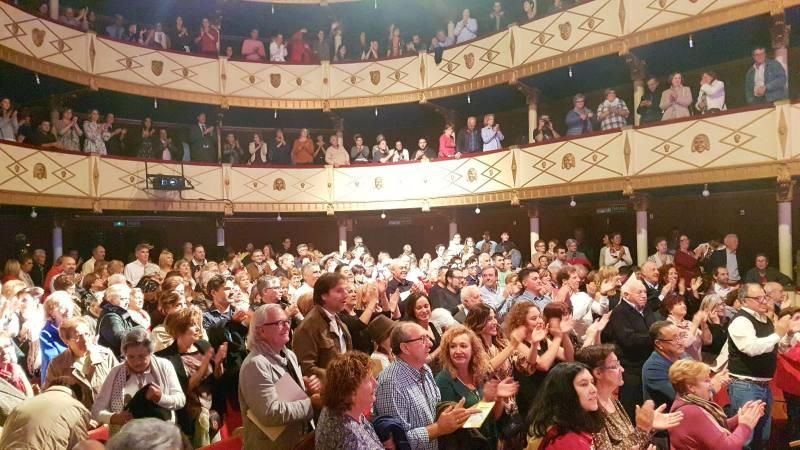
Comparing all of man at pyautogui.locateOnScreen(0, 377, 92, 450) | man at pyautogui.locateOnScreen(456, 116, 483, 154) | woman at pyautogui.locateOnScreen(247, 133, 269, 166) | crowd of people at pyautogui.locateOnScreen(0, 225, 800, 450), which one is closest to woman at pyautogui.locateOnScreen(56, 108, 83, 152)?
woman at pyautogui.locateOnScreen(247, 133, 269, 166)

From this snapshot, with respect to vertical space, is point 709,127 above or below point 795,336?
above

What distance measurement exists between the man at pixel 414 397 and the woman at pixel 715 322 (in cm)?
364

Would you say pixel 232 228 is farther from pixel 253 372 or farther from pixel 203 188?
pixel 253 372

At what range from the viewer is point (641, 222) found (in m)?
13.4

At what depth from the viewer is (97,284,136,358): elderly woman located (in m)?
4.93

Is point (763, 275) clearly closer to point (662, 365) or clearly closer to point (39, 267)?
point (662, 365)

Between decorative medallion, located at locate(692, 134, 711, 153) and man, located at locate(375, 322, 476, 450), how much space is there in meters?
9.95

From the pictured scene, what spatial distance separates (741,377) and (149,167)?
1368 cm

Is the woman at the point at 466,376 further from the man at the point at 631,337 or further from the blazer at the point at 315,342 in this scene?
the man at the point at 631,337

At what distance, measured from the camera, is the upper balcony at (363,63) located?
40.3 feet

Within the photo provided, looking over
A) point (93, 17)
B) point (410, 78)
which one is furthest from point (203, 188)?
point (410, 78)

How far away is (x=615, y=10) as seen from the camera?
12930mm

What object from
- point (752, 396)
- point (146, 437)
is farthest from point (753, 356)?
point (146, 437)

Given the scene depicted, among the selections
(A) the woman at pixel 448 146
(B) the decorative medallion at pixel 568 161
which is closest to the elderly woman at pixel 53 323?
(B) the decorative medallion at pixel 568 161
